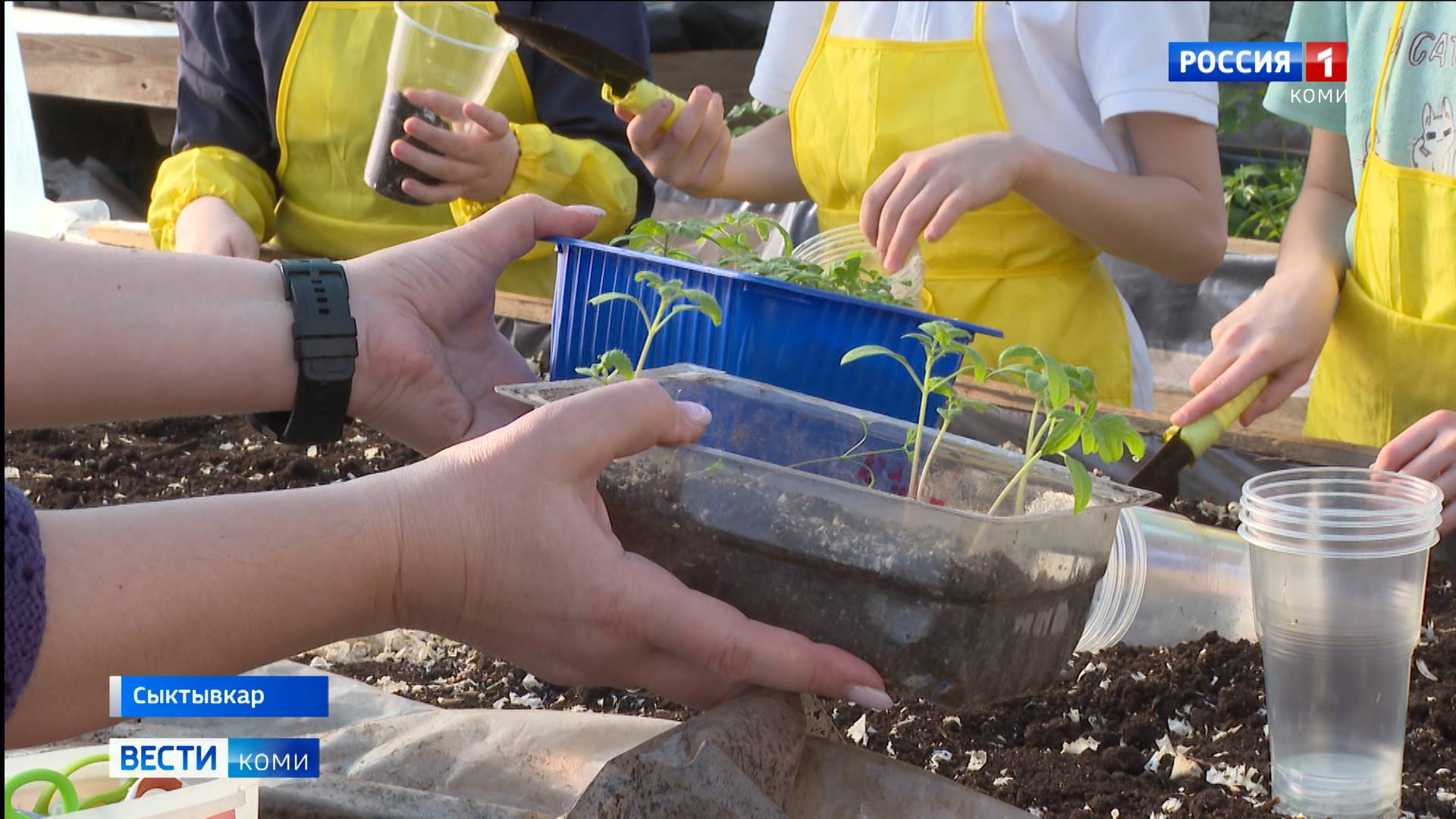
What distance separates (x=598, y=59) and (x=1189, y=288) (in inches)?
84.3

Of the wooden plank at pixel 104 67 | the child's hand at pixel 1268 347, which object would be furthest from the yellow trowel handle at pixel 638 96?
the wooden plank at pixel 104 67

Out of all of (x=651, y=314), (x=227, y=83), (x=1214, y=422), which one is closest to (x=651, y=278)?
(x=651, y=314)

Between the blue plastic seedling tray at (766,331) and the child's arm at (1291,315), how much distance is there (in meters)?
0.42

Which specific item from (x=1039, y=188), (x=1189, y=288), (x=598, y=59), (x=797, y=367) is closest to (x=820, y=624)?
(x=797, y=367)

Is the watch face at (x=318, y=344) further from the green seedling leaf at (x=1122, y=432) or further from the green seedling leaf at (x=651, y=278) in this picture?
the green seedling leaf at (x=1122, y=432)

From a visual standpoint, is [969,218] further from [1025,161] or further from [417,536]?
[417,536]

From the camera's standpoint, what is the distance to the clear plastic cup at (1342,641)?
1004 mm

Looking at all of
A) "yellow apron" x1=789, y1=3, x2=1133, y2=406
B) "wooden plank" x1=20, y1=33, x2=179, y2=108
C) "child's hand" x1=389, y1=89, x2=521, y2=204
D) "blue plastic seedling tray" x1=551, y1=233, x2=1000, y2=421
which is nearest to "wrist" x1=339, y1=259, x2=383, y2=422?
"blue plastic seedling tray" x1=551, y1=233, x2=1000, y2=421

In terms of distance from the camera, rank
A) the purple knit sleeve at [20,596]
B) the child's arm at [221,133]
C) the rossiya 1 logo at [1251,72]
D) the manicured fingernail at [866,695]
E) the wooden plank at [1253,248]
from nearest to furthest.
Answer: the purple knit sleeve at [20,596] → the manicured fingernail at [866,695] → the rossiya 1 logo at [1251,72] → the child's arm at [221,133] → the wooden plank at [1253,248]

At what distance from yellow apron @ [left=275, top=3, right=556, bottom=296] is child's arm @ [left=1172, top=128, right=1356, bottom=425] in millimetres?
1228

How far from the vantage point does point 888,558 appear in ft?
2.91

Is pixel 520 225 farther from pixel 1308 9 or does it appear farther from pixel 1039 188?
pixel 1308 9

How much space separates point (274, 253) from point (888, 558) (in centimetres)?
184

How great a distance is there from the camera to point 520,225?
50.6 inches
